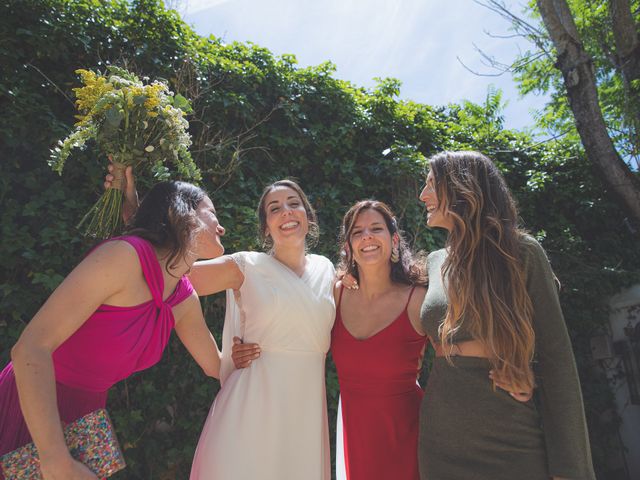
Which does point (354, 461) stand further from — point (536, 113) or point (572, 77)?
point (536, 113)

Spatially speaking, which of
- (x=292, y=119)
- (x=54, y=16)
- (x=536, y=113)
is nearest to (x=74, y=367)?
(x=54, y=16)

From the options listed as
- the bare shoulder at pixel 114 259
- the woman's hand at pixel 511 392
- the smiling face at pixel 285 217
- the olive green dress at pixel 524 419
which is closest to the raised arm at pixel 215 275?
the smiling face at pixel 285 217

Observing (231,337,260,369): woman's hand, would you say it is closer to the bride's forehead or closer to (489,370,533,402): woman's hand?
the bride's forehead

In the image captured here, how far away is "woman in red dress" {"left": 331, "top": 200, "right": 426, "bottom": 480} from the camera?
2299 mm

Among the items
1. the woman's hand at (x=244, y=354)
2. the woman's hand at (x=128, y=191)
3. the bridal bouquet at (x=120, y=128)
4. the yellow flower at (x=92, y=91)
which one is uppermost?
the yellow flower at (x=92, y=91)

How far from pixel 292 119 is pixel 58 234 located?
206 centimetres

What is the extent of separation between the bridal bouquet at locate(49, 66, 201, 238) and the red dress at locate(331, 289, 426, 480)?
1.35 m

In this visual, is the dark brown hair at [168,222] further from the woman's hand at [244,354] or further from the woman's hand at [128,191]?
the woman's hand at [244,354]

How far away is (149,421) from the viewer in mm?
2998

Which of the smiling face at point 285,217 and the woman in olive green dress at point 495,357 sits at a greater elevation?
the smiling face at point 285,217

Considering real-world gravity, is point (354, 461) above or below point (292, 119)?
below

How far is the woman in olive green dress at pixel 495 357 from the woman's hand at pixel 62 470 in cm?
132

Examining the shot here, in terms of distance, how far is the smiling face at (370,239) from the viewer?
8.52 ft

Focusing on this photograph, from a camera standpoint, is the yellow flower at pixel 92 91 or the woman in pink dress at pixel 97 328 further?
the yellow flower at pixel 92 91
